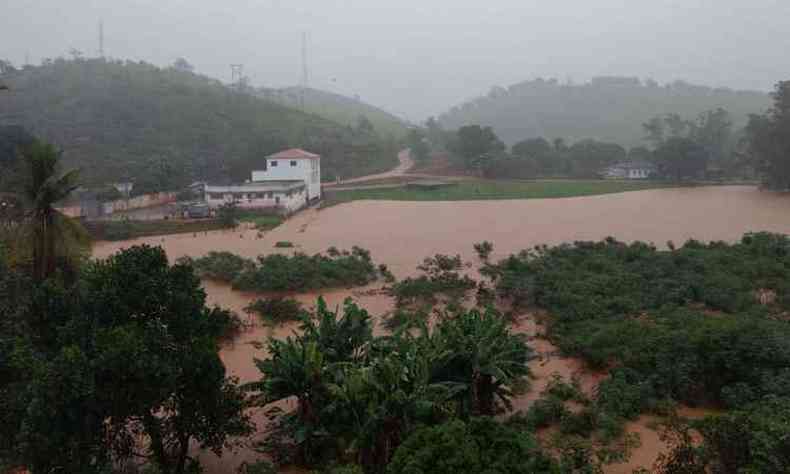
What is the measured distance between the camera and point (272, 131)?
58.7 metres

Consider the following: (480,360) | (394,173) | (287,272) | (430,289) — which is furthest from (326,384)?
(394,173)

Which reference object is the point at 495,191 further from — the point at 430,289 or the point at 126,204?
the point at 430,289

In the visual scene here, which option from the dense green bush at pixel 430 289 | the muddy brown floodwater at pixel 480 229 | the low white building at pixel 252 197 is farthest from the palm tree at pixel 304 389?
the low white building at pixel 252 197

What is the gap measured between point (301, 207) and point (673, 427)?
1119 inches

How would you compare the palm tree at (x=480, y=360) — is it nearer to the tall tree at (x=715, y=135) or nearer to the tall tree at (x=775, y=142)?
the tall tree at (x=775, y=142)

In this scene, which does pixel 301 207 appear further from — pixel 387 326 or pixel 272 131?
pixel 272 131

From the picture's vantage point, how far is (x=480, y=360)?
8.37 meters

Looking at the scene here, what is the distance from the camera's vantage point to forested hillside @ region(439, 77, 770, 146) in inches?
3930

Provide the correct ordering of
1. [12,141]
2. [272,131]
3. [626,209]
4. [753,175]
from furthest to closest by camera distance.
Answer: [272,131], [753,175], [626,209], [12,141]

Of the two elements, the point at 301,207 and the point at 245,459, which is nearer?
the point at 245,459

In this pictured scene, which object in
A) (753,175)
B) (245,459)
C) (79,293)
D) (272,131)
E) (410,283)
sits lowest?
(245,459)

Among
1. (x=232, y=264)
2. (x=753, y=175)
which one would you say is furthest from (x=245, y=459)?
(x=753, y=175)

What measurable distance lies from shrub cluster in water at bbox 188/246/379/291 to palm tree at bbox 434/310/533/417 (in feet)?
26.9

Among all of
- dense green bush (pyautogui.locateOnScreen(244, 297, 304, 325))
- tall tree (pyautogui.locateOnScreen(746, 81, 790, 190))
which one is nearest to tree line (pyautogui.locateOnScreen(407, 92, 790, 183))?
tall tree (pyautogui.locateOnScreen(746, 81, 790, 190))
